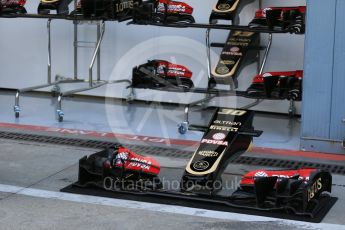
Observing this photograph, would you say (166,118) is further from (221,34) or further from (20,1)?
(20,1)

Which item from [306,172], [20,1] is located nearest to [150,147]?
[306,172]

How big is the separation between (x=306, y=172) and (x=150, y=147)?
224 cm

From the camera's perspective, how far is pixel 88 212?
19.9 feet

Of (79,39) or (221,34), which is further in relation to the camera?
(79,39)

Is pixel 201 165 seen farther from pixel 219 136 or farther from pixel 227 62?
pixel 227 62

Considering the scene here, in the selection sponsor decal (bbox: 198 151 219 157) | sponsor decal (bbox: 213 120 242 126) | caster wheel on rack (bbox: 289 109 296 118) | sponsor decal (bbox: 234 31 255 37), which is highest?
sponsor decal (bbox: 234 31 255 37)

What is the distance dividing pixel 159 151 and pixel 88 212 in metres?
1.97

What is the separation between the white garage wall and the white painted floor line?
11.4ft

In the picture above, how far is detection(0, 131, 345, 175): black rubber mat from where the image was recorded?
7.43 metres

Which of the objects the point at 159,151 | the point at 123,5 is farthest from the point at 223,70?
the point at 159,151

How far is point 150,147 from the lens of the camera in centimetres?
809

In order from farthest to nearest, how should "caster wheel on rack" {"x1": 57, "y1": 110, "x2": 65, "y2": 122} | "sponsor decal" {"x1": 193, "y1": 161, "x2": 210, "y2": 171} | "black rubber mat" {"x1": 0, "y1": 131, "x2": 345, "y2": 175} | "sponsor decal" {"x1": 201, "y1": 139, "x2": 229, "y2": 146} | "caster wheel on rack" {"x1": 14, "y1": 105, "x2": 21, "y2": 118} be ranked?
"caster wheel on rack" {"x1": 14, "y1": 105, "x2": 21, "y2": 118}, "caster wheel on rack" {"x1": 57, "y1": 110, "x2": 65, "y2": 122}, "black rubber mat" {"x1": 0, "y1": 131, "x2": 345, "y2": 175}, "sponsor decal" {"x1": 201, "y1": 139, "x2": 229, "y2": 146}, "sponsor decal" {"x1": 193, "y1": 161, "x2": 210, "y2": 171}

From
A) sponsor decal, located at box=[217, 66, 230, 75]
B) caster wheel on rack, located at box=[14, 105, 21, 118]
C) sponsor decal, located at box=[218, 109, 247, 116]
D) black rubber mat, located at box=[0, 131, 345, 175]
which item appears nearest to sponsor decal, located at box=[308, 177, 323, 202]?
sponsor decal, located at box=[218, 109, 247, 116]

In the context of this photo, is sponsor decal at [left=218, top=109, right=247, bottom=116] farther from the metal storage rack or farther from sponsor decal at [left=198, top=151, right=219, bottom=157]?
the metal storage rack
